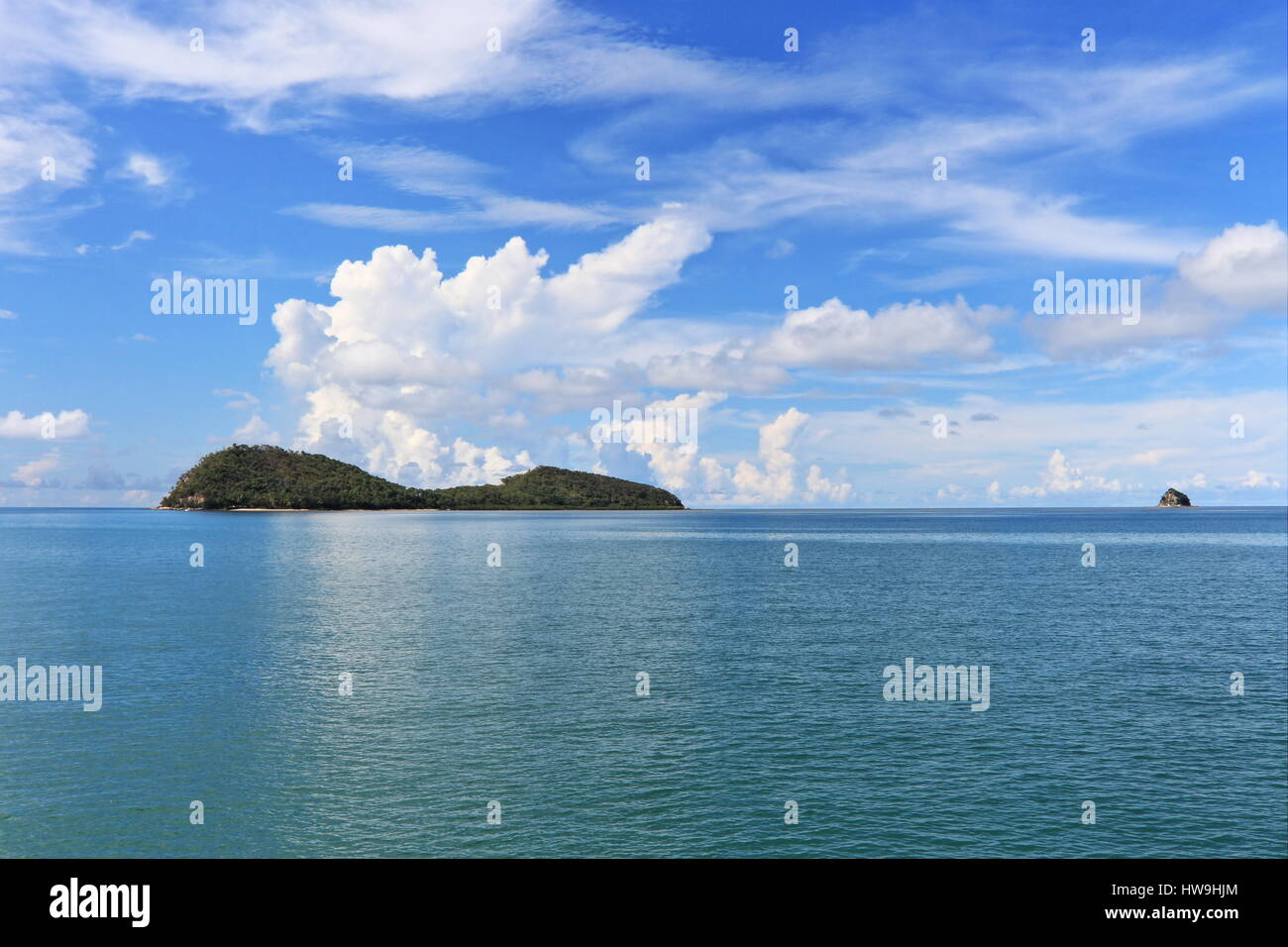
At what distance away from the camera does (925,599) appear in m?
111

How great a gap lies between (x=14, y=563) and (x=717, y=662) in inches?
6867

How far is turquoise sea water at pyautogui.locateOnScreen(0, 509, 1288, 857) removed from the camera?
3481cm

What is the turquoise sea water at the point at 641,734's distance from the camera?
1371 inches

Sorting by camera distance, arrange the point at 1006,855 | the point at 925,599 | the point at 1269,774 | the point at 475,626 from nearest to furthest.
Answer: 1. the point at 1006,855
2. the point at 1269,774
3. the point at 475,626
4. the point at 925,599

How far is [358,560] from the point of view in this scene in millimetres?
174750

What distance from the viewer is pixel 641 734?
1871 inches

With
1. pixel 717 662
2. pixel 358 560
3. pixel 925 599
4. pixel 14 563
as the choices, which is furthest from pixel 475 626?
pixel 14 563
